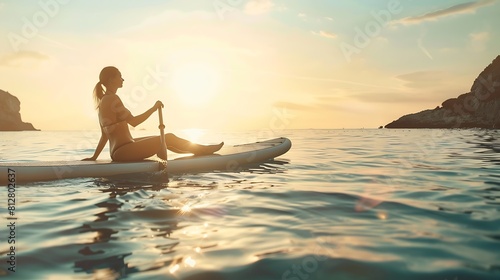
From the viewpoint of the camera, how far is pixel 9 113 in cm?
16462

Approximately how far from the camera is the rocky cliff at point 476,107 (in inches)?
3504

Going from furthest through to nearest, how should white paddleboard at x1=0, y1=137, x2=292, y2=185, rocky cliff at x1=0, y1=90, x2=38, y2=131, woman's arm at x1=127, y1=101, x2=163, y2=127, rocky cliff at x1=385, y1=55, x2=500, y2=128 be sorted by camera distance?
rocky cliff at x1=0, y1=90, x2=38, y2=131 < rocky cliff at x1=385, y1=55, x2=500, y2=128 < woman's arm at x1=127, y1=101, x2=163, y2=127 < white paddleboard at x1=0, y1=137, x2=292, y2=185

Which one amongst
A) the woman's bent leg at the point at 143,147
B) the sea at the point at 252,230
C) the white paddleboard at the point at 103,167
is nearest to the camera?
the sea at the point at 252,230

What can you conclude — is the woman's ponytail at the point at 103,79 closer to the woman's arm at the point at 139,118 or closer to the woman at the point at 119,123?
the woman at the point at 119,123

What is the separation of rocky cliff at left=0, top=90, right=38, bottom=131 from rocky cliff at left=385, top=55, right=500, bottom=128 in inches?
6995

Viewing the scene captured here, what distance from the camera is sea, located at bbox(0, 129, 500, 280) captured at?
9.21ft

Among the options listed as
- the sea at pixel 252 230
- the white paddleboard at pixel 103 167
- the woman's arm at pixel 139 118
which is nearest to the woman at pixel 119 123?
the woman's arm at pixel 139 118

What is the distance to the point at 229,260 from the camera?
2.99m

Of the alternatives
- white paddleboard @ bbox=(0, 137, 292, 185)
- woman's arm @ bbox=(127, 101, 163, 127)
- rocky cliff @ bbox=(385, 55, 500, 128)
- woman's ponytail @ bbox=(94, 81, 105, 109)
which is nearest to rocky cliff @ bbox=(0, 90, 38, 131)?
rocky cliff @ bbox=(385, 55, 500, 128)

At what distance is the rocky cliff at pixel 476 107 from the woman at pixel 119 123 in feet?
301

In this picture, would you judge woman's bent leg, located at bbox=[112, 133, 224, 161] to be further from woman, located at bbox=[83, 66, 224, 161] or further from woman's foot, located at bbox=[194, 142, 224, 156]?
woman's foot, located at bbox=[194, 142, 224, 156]

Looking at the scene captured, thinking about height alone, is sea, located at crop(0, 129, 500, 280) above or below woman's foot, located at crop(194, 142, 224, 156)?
below

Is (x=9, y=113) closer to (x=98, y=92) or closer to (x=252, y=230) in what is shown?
(x=98, y=92)

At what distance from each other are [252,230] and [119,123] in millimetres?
4930
